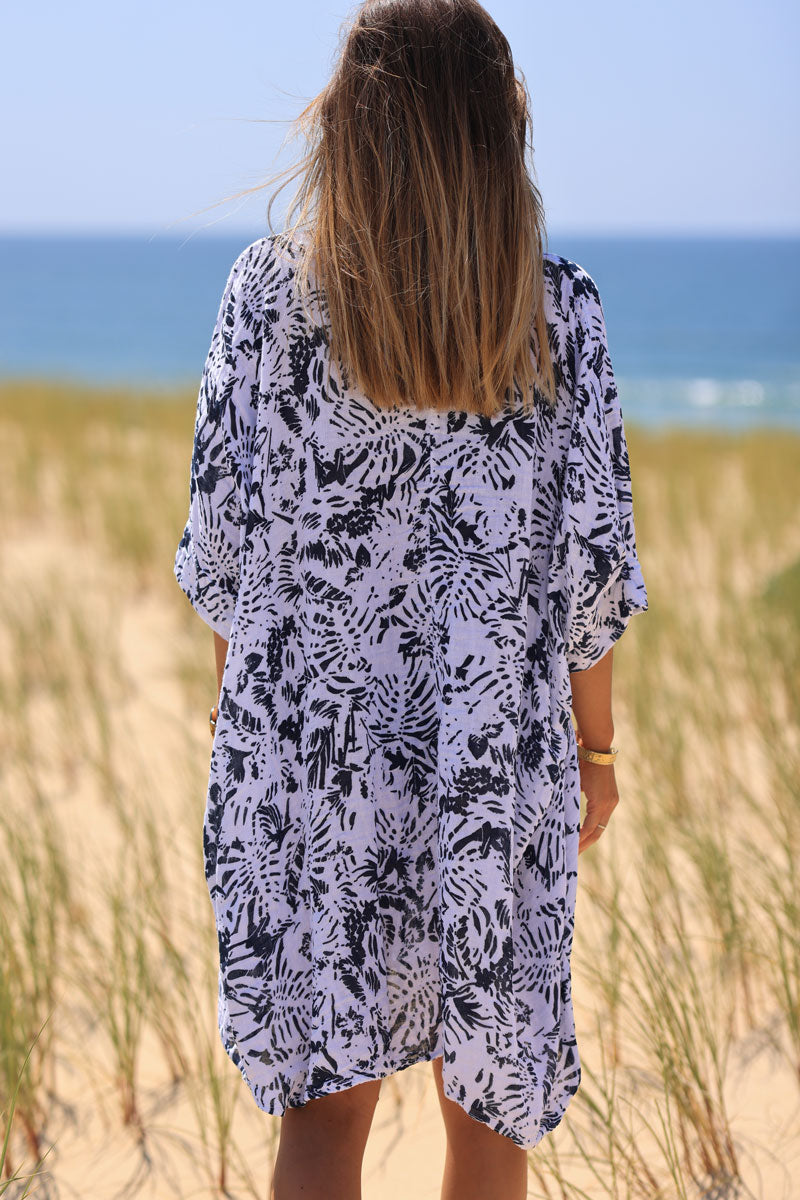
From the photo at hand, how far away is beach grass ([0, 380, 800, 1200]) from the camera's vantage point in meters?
1.82

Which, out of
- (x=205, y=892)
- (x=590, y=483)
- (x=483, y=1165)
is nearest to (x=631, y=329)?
(x=205, y=892)

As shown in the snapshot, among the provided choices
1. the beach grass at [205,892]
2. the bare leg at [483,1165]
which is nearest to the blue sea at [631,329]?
the beach grass at [205,892]

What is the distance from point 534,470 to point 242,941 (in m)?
0.64

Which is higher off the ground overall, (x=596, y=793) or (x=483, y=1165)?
(x=596, y=793)

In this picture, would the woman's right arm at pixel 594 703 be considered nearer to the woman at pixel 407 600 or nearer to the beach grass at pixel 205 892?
the woman at pixel 407 600

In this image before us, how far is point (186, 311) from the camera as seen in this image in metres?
47.6

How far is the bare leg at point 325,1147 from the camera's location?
3.85ft

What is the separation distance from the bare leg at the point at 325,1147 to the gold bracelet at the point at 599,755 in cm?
48

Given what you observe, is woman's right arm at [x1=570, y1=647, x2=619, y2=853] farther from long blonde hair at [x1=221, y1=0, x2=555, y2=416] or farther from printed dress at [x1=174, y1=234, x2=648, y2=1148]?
long blonde hair at [x1=221, y1=0, x2=555, y2=416]

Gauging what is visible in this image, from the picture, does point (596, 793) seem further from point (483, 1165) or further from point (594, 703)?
point (483, 1165)

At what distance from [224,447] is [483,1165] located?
2.95 ft

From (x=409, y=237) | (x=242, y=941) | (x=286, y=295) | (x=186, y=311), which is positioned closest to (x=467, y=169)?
(x=409, y=237)

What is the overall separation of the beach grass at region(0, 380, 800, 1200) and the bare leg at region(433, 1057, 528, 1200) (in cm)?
25

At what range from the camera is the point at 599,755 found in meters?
1.40
